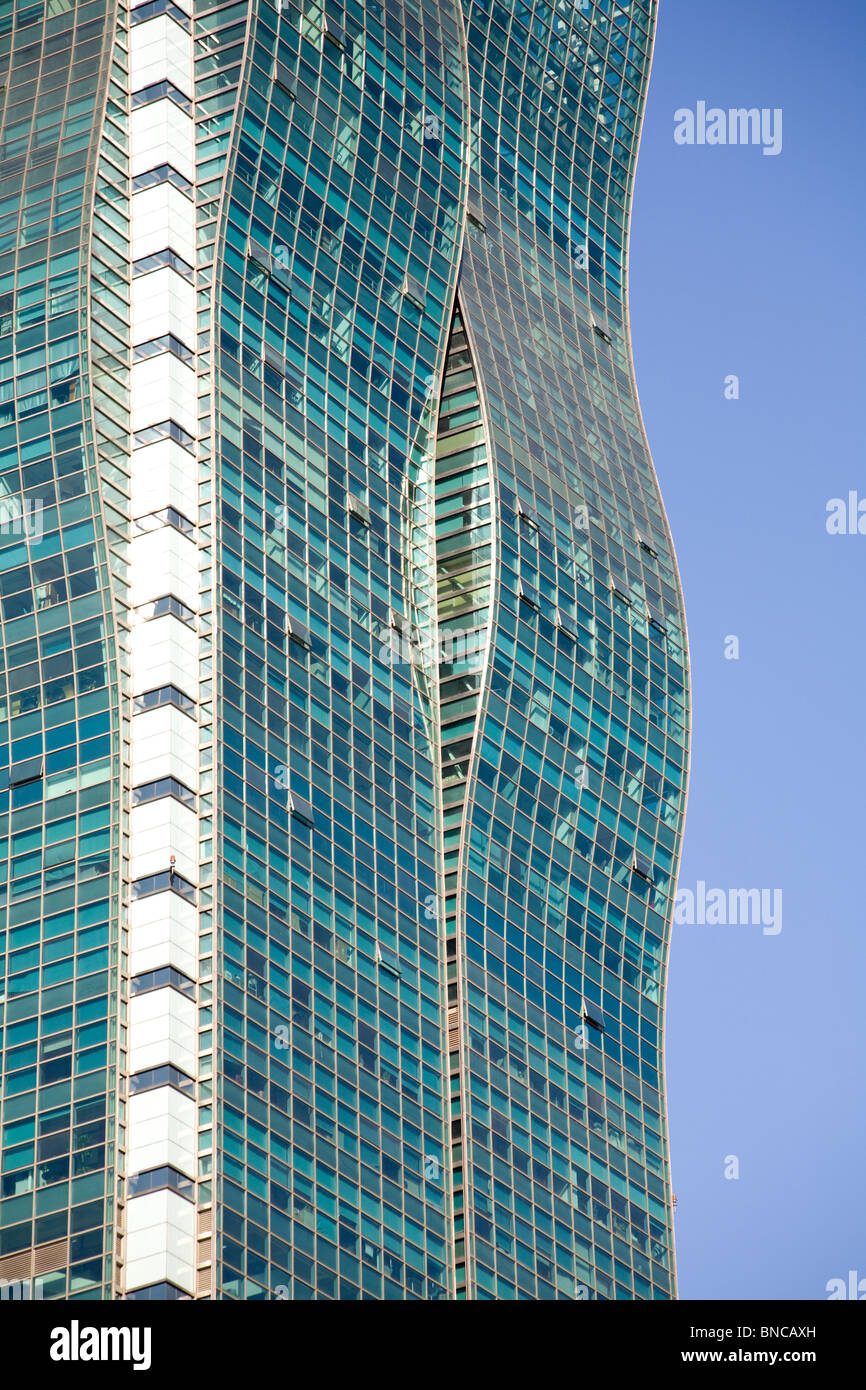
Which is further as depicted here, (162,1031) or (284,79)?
(284,79)

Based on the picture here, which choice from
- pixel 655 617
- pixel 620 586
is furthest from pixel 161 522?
pixel 655 617

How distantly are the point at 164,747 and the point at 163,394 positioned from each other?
16.7 meters

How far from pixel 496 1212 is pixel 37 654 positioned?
33.2m

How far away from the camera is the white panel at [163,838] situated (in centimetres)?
10881

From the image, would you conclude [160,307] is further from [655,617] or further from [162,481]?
[655,617]

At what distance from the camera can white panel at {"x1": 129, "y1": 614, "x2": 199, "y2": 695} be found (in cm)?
11231

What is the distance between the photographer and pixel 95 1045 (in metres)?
105

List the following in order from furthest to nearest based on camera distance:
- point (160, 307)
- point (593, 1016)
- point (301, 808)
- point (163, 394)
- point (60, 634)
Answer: point (593, 1016) → point (160, 307) → point (163, 394) → point (301, 808) → point (60, 634)

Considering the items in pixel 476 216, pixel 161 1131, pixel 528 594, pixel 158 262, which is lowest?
pixel 161 1131

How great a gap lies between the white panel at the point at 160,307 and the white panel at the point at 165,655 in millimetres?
14063

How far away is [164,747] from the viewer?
111 m

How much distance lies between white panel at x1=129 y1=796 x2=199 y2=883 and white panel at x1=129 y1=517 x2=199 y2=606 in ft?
25.2

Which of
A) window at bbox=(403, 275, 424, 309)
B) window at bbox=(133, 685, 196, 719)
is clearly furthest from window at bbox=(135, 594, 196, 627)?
window at bbox=(403, 275, 424, 309)
